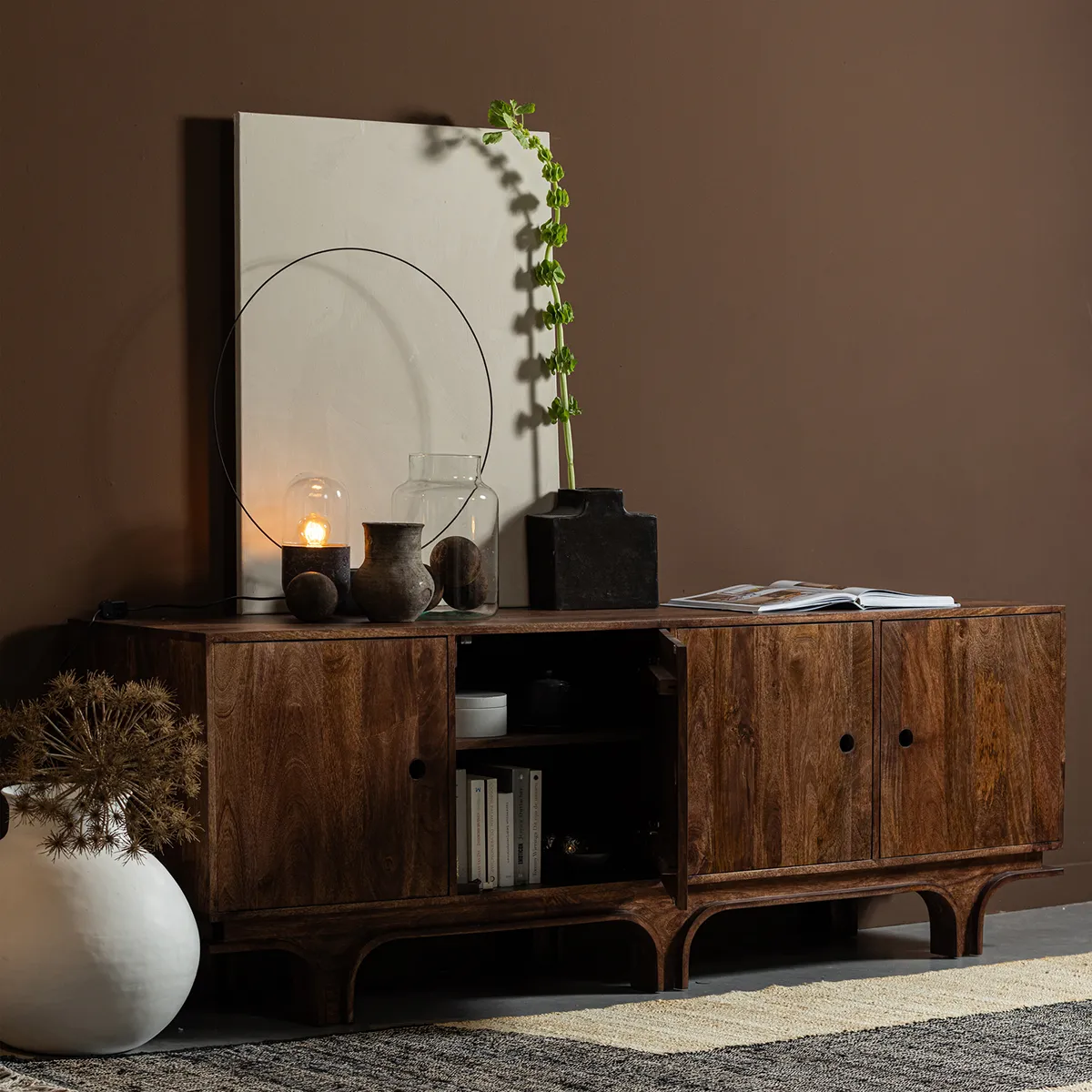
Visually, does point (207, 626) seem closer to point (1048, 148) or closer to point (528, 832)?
point (528, 832)

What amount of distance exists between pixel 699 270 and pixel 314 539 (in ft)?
3.61

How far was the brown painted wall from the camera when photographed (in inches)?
115

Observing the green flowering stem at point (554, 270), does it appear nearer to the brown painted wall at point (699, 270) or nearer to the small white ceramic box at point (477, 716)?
the brown painted wall at point (699, 270)

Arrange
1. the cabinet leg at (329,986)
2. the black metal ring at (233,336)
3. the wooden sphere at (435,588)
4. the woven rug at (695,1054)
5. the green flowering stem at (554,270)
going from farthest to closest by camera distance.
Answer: the green flowering stem at (554,270) → the black metal ring at (233,336) → the wooden sphere at (435,588) → the cabinet leg at (329,986) → the woven rug at (695,1054)

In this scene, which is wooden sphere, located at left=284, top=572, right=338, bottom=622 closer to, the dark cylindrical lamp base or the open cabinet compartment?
the dark cylindrical lamp base

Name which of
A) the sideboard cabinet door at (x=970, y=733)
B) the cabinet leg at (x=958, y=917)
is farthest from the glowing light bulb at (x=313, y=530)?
the cabinet leg at (x=958, y=917)

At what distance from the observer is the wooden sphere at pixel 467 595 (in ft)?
9.71

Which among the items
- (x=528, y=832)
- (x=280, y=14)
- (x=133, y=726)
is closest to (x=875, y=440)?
(x=528, y=832)

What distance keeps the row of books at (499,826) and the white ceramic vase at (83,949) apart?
21.1 inches

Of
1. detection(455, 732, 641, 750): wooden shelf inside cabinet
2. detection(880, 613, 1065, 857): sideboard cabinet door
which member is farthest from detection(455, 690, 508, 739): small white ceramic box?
detection(880, 613, 1065, 857): sideboard cabinet door

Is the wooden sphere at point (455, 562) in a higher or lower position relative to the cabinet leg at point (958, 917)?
higher

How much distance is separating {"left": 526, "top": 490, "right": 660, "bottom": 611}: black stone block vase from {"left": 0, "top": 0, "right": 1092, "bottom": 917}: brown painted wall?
0.68ft

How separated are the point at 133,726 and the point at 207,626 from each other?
20 cm

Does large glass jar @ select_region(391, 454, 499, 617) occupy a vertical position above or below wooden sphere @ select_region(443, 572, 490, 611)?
above
